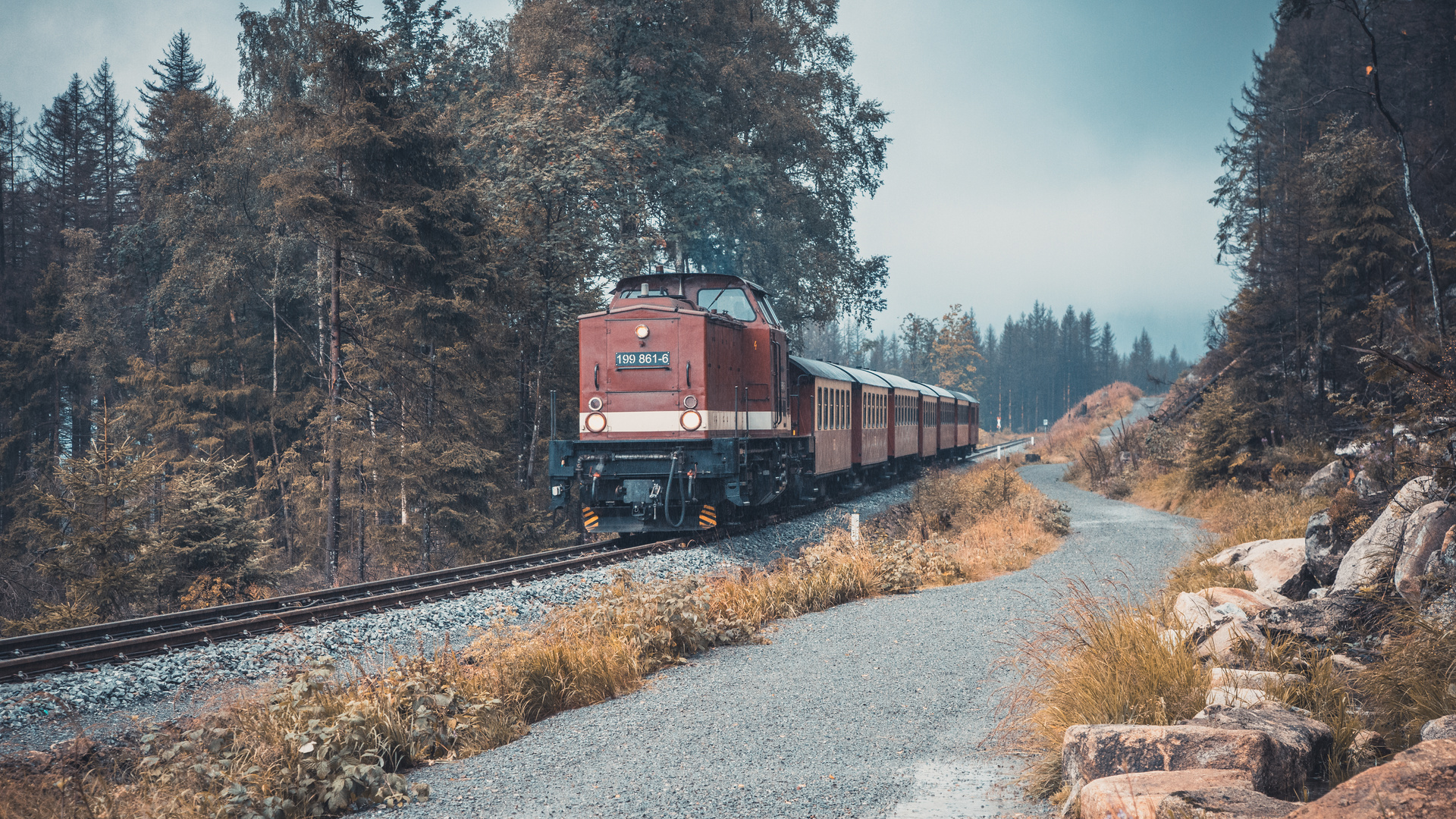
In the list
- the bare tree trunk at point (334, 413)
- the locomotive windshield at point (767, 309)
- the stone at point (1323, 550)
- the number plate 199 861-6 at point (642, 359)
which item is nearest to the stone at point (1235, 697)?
the stone at point (1323, 550)

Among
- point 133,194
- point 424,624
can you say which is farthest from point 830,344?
point 424,624

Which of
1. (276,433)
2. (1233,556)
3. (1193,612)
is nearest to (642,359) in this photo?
(1233,556)

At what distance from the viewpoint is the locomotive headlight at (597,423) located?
13.3m

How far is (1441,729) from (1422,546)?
2522 millimetres

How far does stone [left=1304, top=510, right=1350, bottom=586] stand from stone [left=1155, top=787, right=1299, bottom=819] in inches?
195

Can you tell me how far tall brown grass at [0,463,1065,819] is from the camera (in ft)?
15.0

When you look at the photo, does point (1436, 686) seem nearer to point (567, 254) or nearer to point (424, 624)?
point (424, 624)

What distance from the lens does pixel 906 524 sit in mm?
17203

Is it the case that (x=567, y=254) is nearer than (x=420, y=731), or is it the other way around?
(x=420, y=731)

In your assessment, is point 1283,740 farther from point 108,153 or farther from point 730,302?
point 108,153

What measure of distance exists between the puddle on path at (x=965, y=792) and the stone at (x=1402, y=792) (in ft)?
4.83

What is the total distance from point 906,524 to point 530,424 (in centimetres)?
965

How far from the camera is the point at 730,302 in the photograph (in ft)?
48.3

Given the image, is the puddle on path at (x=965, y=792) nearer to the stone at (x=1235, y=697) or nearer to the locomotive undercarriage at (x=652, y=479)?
the stone at (x=1235, y=697)
